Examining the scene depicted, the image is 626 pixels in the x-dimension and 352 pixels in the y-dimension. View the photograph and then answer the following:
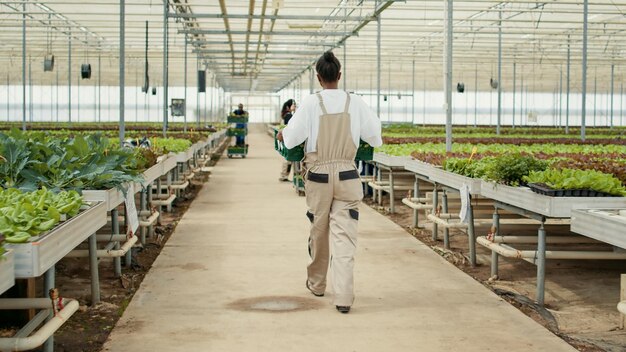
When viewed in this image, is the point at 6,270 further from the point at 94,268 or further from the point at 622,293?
the point at 622,293

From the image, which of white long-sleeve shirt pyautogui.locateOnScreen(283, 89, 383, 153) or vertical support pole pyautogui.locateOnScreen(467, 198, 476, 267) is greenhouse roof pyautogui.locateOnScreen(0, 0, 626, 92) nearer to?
vertical support pole pyautogui.locateOnScreen(467, 198, 476, 267)

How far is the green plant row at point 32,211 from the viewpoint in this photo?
3.31 metres

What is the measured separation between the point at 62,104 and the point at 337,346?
149 feet

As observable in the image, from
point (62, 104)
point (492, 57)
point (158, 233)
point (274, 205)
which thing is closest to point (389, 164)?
point (274, 205)

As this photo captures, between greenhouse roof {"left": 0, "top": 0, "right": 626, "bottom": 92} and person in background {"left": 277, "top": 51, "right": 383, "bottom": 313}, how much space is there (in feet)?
21.0

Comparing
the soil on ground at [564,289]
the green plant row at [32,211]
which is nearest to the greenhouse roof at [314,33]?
the soil on ground at [564,289]

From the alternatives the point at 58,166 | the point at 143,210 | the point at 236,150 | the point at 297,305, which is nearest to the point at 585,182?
the point at 297,305

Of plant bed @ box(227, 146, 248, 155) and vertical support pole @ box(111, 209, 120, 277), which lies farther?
plant bed @ box(227, 146, 248, 155)

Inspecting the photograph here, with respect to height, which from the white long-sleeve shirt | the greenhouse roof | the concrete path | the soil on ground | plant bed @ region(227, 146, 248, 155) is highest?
the greenhouse roof

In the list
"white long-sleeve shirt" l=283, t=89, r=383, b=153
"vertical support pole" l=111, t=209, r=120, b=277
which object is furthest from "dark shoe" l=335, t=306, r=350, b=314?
"vertical support pole" l=111, t=209, r=120, b=277

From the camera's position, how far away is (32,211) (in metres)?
3.68

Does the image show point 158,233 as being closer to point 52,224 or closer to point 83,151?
point 83,151

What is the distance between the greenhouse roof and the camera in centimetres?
1625

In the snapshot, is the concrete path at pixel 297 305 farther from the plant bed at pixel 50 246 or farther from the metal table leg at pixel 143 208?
the plant bed at pixel 50 246
